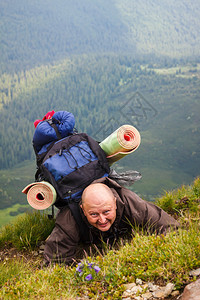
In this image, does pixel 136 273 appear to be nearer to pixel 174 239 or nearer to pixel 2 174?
pixel 174 239

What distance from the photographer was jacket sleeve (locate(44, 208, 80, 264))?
5262 millimetres

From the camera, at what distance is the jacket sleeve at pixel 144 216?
17.7 feet

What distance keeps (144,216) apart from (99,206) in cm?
94

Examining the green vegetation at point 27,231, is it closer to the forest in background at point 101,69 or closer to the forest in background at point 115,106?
the forest in background at point 115,106

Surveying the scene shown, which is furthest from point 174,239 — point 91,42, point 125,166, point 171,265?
point 91,42

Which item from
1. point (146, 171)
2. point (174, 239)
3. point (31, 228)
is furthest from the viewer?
point (146, 171)

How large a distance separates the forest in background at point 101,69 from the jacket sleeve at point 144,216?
340ft

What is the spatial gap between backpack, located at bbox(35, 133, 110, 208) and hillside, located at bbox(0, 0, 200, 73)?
121107mm

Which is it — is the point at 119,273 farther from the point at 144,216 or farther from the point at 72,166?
the point at 72,166

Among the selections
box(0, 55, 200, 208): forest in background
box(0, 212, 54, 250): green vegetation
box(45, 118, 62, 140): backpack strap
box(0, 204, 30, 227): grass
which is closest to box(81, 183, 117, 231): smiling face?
box(45, 118, 62, 140): backpack strap

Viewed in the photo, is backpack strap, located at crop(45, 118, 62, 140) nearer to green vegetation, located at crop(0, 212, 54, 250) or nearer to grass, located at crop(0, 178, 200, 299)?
green vegetation, located at crop(0, 212, 54, 250)

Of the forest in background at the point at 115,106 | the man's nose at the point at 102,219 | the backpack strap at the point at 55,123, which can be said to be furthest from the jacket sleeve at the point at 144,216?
the forest in background at the point at 115,106

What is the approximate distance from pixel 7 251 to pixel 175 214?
144 inches

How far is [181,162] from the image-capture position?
10525 centimetres
